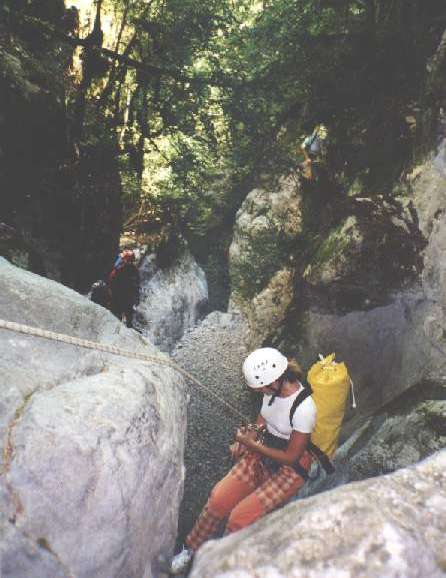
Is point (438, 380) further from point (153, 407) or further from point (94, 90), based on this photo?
point (94, 90)

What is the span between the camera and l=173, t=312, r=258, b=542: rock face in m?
7.30

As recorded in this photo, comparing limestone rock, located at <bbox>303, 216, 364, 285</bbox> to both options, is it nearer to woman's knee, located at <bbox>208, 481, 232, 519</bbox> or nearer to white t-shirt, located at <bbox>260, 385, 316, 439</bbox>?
white t-shirt, located at <bbox>260, 385, 316, 439</bbox>

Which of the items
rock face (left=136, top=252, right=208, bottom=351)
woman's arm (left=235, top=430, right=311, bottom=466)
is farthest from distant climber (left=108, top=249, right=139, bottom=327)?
woman's arm (left=235, top=430, right=311, bottom=466)

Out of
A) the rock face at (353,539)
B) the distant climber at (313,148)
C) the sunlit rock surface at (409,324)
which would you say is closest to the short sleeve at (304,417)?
the rock face at (353,539)

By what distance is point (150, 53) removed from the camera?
11.6 m

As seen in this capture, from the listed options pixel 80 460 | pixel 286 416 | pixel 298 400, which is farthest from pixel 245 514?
pixel 80 460

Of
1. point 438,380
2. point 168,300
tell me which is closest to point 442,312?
point 438,380

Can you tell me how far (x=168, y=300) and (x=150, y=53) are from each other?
7578 millimetres

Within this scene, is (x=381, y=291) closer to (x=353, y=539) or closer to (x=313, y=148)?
(x=353, y=539)

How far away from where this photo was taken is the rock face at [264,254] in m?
11.6

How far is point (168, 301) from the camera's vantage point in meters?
12.2

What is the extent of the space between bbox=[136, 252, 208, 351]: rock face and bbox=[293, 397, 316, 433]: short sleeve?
8075 millimetres

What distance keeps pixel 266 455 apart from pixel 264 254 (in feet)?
30.3

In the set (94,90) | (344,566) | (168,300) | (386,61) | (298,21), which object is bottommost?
(344,566)
